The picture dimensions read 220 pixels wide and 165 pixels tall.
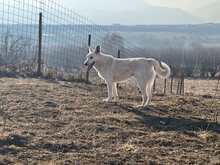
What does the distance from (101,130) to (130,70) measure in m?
3.19

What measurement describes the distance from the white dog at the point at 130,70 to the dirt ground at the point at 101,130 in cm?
34

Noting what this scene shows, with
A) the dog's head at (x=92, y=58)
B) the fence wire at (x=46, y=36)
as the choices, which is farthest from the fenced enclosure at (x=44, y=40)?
the dog's head at (x=92, y=58)

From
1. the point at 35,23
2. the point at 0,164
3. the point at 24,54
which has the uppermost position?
the point at 35,23

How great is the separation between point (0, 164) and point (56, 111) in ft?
10.3

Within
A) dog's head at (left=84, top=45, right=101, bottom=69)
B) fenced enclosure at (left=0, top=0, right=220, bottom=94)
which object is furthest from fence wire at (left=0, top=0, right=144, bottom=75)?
dog's head at (left=84, top=45, right=101, bottom=69)

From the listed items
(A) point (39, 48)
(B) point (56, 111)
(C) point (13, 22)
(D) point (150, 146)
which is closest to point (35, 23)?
(C) point (13, 22)

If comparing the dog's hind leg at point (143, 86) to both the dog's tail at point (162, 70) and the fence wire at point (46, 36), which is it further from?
the fence wire at point (46, 36)

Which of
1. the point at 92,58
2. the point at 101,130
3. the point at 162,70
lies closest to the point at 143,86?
the point at 162,70

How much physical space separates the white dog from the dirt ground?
344mm

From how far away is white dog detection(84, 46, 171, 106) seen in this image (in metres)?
9.69

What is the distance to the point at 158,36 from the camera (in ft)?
219

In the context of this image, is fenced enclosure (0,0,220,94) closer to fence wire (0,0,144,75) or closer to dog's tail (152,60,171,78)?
fence wire (0,0,144,75)

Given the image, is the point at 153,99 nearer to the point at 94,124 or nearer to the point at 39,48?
the point at 94,124

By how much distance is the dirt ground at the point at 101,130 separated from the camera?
218 inches
